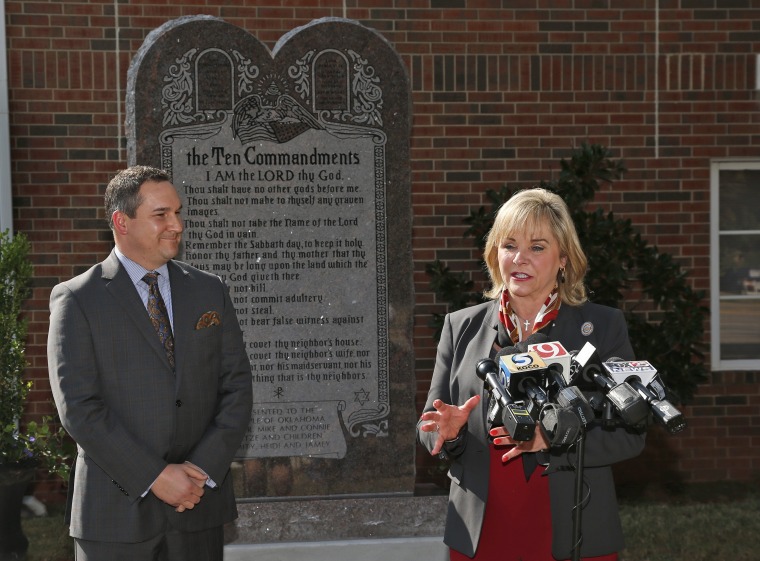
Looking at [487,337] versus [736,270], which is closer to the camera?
[487,337]

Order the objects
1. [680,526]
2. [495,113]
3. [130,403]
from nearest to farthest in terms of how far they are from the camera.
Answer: [130,403] < [680,526] < [495,113]

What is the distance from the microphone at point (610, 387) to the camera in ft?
7.70

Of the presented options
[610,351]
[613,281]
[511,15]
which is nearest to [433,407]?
[610,351]

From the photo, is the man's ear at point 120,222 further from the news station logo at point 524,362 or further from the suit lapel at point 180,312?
the news station logo at point 524,362

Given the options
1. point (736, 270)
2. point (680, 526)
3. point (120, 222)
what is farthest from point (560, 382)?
point (736, 270)

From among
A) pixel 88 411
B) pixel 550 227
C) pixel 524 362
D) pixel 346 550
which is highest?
pixel 550 227

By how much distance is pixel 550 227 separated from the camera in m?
3.24

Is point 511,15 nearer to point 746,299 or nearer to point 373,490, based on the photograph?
point 746,299

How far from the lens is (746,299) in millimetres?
8062

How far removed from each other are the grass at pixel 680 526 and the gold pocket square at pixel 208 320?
10.3 feet

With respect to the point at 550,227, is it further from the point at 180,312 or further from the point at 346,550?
the point at 346,550

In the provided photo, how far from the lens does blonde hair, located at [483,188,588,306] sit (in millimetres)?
3240

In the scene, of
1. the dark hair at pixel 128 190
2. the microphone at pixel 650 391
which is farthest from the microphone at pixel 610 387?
the dark hair at pixel 128 190

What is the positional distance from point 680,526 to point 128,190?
4.72 meters
